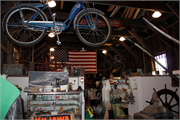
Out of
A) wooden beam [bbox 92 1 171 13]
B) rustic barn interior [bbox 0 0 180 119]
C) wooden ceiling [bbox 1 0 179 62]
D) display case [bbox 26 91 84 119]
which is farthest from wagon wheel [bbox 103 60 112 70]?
wooden beam [bbox 92 1 171 13]

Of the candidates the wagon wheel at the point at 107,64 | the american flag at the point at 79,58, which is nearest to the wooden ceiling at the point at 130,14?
the american flag at the point at 79,58

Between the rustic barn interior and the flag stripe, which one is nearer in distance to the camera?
the rustic barn interior

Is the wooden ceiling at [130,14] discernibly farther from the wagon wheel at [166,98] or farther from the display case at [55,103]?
the display case at [55,103]

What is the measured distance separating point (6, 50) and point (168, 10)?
7.27m

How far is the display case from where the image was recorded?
20.2 ft

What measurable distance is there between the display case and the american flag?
18.0 ft

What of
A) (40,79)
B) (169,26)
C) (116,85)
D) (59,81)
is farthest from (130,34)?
(40,79)

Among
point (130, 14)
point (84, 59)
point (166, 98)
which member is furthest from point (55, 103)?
point (84, 59)

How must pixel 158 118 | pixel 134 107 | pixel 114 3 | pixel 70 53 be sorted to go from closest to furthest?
pixel 158 118 → pixel 114 3 → pixel 134 107 → pixel 70 53

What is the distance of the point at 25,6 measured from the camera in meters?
3.83

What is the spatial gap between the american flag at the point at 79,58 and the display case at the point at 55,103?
5.49 metres

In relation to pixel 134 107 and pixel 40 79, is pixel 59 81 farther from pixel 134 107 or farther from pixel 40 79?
pixel 134 107

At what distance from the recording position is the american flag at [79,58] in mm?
11953

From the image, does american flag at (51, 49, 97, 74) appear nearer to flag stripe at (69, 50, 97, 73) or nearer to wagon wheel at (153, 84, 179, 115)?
flag stripe at (69, 50, 97, 73)
